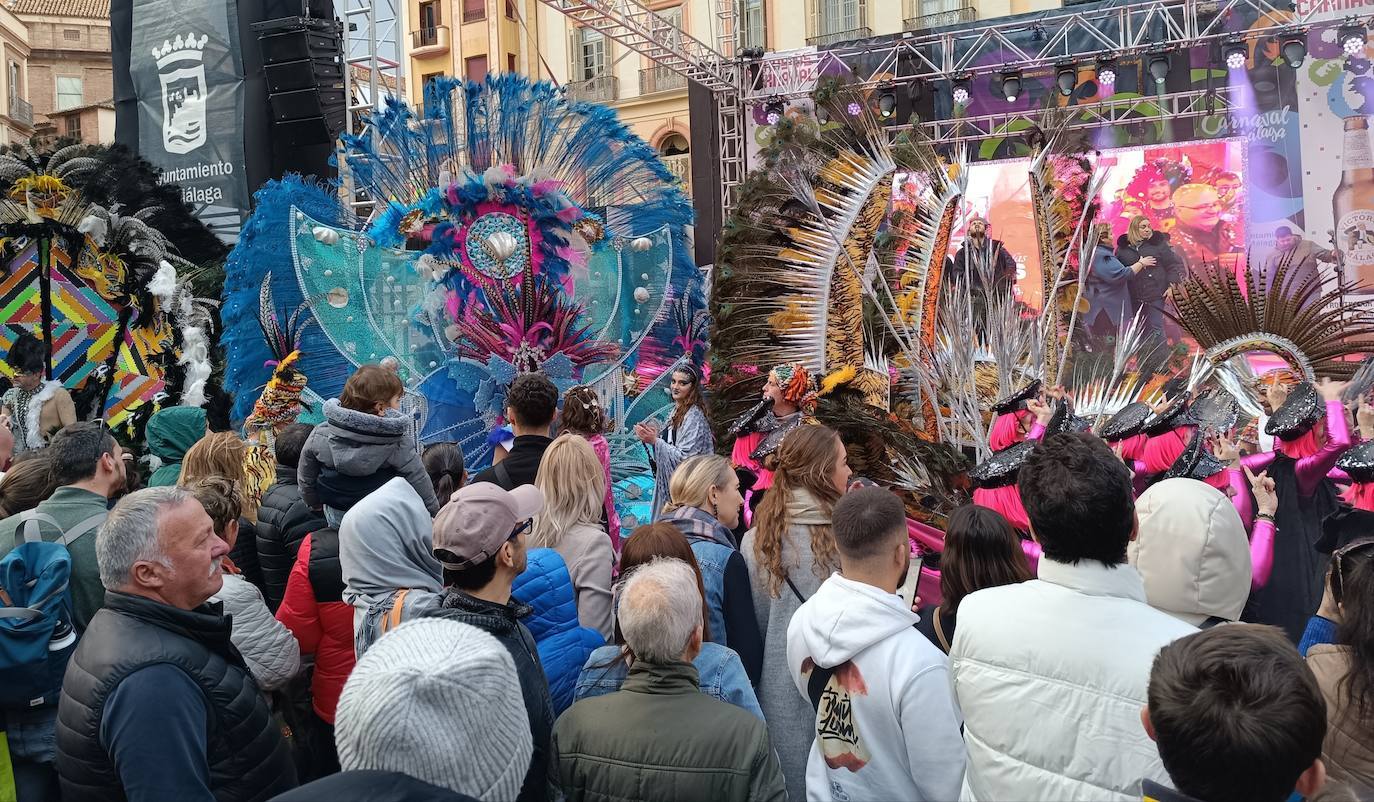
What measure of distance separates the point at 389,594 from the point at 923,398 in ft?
12.9

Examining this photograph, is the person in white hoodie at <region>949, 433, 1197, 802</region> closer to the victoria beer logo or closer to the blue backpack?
the blue backpack

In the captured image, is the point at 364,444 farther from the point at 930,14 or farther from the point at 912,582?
the point at 930,14

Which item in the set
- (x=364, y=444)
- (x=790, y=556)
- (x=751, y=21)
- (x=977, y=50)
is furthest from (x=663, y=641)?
(x=751, y=21)

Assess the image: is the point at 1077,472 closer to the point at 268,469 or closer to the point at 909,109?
the point at 268,469

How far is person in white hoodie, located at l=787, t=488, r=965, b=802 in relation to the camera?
2.07 meters

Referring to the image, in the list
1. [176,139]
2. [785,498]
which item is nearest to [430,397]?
[785,498]

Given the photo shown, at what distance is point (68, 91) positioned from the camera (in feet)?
97.4

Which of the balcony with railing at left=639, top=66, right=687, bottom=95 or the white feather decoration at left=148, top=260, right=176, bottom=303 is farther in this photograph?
the balcony with railing at left=639, top=66, right=687, bottom=95

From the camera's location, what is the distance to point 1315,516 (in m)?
3.74

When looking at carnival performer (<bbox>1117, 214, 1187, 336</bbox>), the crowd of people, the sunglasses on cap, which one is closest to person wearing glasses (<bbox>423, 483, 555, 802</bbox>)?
the crowd of people

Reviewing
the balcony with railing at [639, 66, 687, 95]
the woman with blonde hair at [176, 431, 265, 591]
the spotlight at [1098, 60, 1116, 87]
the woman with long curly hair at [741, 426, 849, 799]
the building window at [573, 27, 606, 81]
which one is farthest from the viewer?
the building window at [573, 27, 606, 81]

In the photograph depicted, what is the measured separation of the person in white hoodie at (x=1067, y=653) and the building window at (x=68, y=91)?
3358 cm

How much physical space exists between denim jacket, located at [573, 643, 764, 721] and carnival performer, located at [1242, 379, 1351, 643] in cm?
198

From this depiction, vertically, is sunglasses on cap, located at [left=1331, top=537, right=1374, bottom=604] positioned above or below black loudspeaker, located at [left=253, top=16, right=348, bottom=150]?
below
